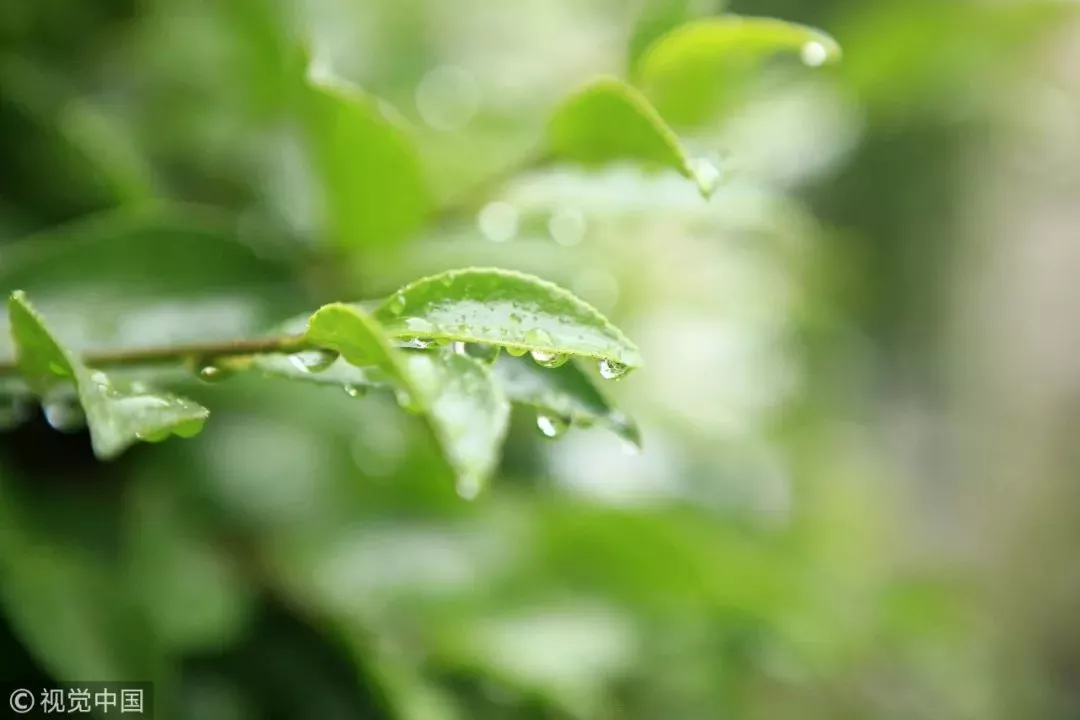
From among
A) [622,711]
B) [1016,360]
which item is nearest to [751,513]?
[622,711]

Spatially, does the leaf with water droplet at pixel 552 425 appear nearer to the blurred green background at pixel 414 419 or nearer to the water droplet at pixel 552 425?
the water droplet at pixel 552 425

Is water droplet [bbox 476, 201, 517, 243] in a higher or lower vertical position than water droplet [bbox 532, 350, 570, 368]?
higher

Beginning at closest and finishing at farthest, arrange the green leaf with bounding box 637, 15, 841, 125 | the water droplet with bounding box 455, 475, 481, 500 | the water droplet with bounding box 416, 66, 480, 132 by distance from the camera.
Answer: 1. the water droplet with bounding box 455, 475, 481, 500
2. the green leaf with bounding box 637, 15, 841, 125
3. the water droplet with bounding box 416, 66, 480, 132

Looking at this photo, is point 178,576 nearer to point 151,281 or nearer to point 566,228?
point 151,281

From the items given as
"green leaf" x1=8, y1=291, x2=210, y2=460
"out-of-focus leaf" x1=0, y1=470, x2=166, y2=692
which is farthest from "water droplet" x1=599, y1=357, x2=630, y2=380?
"out-of-focus leaf" x1=0, y1=470, x2=166, y2=692

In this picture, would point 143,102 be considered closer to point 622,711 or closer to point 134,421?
point 134,421

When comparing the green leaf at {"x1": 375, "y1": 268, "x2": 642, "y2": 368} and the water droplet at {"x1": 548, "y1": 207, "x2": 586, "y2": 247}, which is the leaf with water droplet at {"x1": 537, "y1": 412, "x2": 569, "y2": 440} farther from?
the water droplet at {"x1": 548, "y1": 207, "x2": 586, "y2": 247}

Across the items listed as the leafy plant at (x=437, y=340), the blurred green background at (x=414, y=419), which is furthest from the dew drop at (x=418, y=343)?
the blurred green background at (x=414, y=419)
